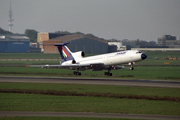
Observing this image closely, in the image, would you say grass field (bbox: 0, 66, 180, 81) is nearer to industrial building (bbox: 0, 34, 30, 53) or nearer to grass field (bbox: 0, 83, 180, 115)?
grass field (bbox: 0, 83, 180, 115)

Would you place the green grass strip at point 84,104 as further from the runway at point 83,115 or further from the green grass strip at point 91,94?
the green grass strip at point 91,94

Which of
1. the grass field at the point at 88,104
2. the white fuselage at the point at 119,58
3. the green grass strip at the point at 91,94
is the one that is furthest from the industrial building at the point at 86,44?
the grass field at the point at 88,104

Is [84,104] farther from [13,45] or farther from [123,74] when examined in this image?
[13,45]

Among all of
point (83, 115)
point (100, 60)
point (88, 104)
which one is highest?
point (100, 60)

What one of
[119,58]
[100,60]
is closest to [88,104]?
[119,58]

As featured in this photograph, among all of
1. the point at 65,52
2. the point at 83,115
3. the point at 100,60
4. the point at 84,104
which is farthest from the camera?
the point at 65,52

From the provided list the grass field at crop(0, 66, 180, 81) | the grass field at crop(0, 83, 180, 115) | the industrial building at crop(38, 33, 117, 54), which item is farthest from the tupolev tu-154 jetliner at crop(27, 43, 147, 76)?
the industrial building at crop(38, 33, 117, 54)

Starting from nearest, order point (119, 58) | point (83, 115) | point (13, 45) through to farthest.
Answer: point (83, 115), point (119, 58), point (13, 45)

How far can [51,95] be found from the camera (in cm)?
3878

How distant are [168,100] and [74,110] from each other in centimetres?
1206

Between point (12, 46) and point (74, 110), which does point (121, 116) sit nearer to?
point (74, 110)

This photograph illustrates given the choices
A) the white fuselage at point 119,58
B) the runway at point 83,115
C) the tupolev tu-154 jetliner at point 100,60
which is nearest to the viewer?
the runway at point 83,115

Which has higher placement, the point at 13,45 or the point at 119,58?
the point at 13,45

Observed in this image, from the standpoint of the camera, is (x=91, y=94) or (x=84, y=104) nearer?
(x=84, y=104)
